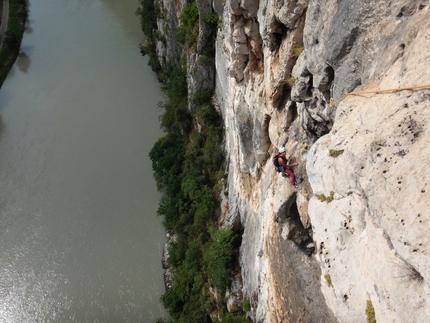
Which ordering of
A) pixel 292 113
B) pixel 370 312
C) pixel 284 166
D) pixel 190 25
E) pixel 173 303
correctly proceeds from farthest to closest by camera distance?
pixel 190 25
pixel 173 303
pixel 292 113
pixel 284 166
pixel 370 312

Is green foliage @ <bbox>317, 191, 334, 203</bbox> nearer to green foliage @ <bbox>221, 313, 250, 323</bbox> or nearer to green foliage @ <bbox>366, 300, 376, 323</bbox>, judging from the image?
green foliage @ <bbox>366, 300, 376, 323</bbox>

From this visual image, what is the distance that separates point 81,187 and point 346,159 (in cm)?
1361

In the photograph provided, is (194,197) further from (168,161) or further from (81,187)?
(81,187)

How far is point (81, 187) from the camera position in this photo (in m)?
14.5

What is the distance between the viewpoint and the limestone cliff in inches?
104

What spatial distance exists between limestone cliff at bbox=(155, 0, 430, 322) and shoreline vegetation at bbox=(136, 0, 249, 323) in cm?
332

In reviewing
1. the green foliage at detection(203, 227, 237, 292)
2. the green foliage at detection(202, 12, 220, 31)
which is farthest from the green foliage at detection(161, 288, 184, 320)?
the green foliage at detection(202, 12, 220, 31)

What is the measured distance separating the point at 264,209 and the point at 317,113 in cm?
273

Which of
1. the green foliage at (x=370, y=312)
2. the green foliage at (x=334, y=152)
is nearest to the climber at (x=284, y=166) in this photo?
the green foliage at (x=334, y=152)

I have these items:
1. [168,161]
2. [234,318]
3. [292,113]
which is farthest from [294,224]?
[168,161]

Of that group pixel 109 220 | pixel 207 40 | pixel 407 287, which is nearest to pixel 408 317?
pixel 407 287

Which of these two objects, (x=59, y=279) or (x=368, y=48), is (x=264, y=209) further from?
(x=59, y=279)

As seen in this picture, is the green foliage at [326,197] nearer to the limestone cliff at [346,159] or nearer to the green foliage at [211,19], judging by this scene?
the limestone cliff at [346,159]

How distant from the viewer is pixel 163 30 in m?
15.7
